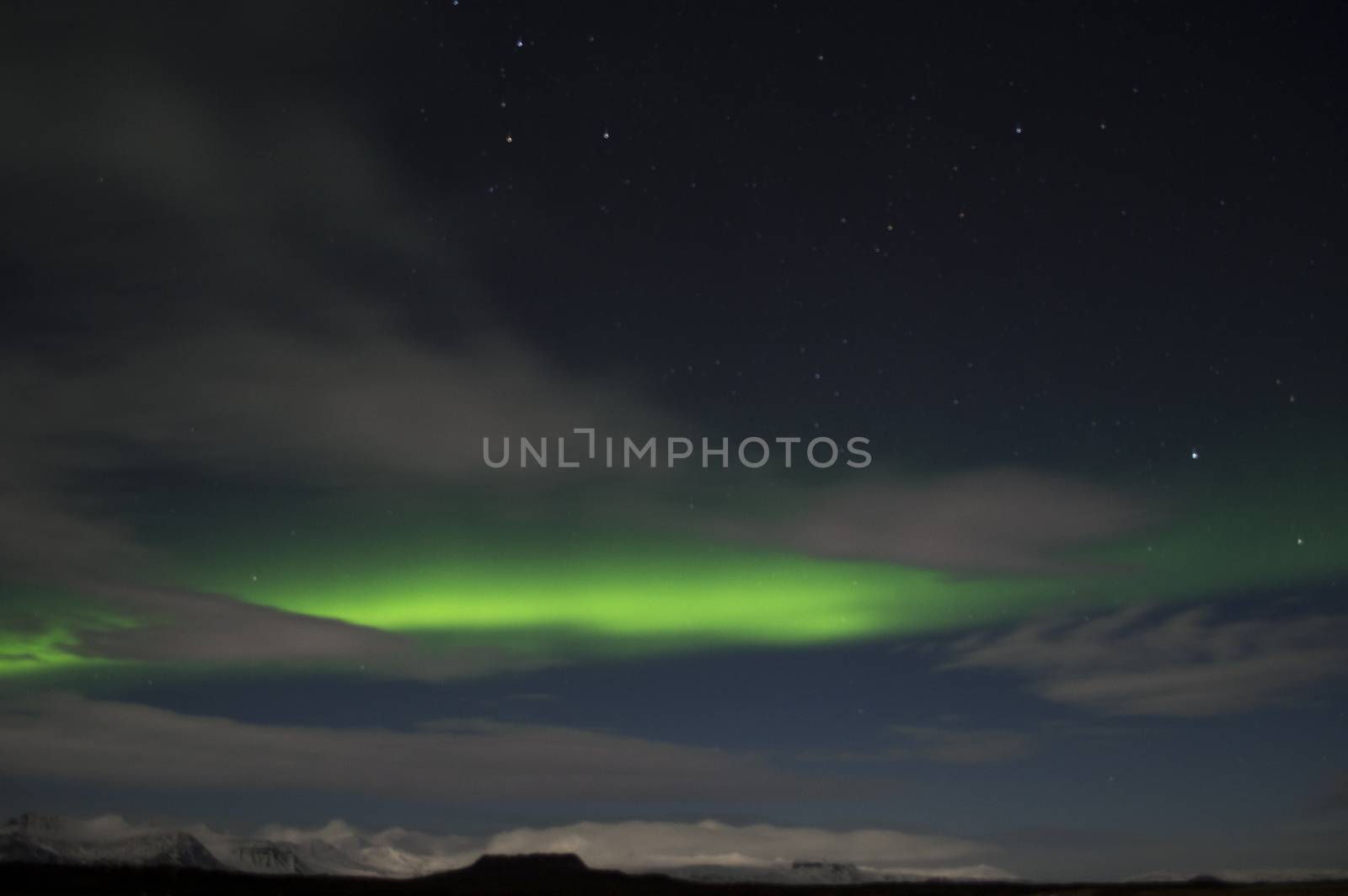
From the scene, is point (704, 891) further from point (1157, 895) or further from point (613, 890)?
point (1157, 895)

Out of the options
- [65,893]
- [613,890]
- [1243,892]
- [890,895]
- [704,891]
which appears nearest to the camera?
[1243,892]

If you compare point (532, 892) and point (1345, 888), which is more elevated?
point (1345, 888)

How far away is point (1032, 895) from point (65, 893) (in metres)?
131

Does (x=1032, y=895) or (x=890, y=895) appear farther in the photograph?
(x=890, y=895)

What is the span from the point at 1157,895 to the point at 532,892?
110738 mm

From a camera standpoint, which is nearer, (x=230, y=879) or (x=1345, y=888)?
(x=1345, y=888)

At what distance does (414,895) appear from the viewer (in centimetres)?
17625

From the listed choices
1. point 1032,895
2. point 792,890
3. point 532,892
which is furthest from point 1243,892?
point 532,892

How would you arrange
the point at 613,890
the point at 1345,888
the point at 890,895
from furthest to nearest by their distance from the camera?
the point at 613,890
the point at 890,895
the point at 1345,888

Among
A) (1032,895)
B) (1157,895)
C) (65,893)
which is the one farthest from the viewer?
(65,893)

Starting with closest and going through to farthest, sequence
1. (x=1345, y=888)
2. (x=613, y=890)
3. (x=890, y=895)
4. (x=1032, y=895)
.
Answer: (x=1345, y=888) < (x=1032, y=895) < (x=890, y=895) < (x=613, y=890)

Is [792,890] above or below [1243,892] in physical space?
below

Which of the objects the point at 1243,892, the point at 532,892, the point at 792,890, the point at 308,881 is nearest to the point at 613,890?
the point at 532,892

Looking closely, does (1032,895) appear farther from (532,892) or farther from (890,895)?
(532,892)
